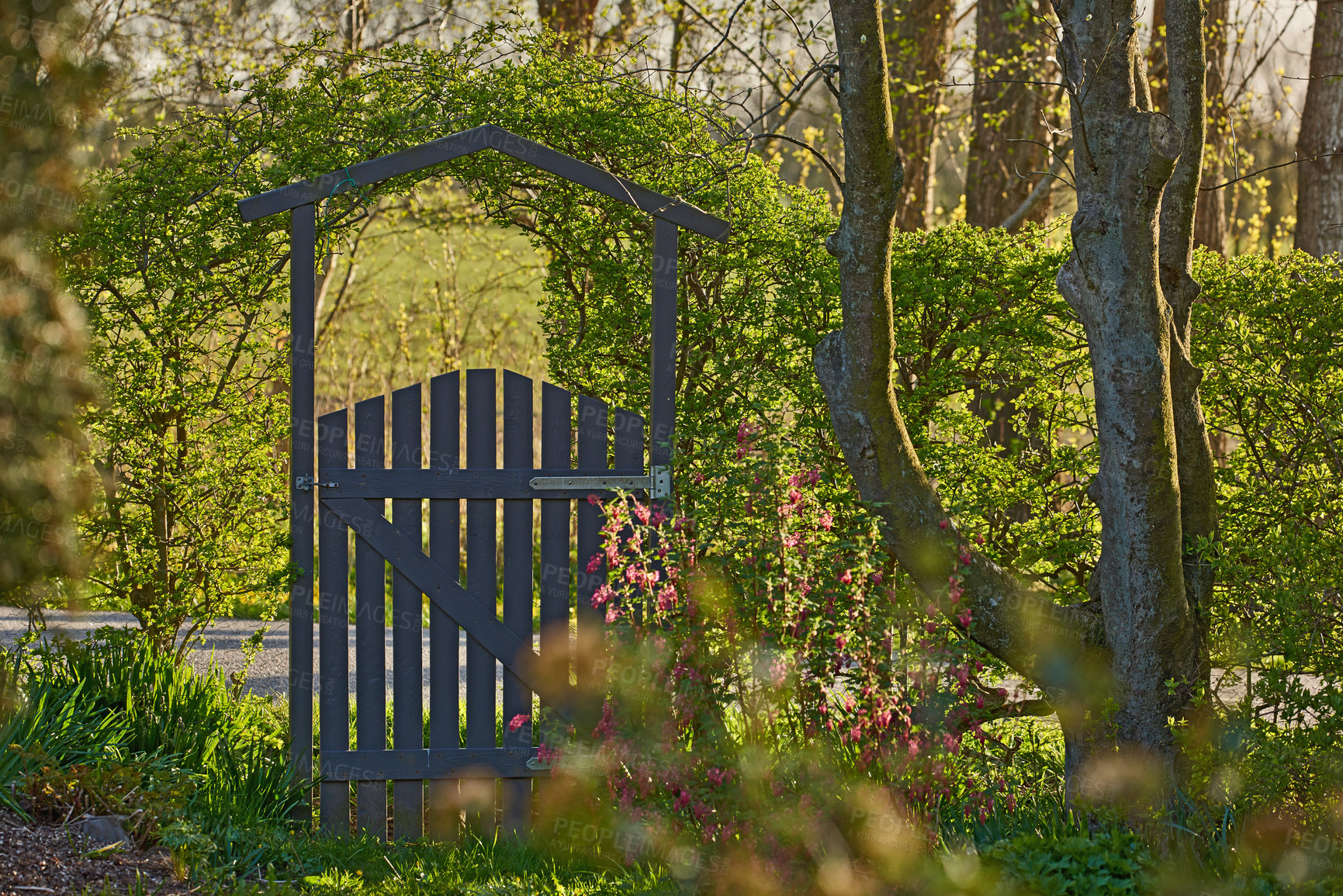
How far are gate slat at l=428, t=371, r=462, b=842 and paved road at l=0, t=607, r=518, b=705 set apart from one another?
2.59m

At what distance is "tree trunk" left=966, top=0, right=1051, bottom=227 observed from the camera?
9195mm

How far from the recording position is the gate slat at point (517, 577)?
4.39m

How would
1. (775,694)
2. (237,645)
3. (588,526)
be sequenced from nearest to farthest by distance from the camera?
(775,694) < (588,526) < (237,645)

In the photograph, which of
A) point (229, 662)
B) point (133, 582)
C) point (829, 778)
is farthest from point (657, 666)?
point (229, 662)

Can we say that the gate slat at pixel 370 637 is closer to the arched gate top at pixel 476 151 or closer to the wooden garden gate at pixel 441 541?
the wooden garden gate at pixel 441 541

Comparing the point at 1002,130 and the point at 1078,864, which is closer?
the point at 1078,864

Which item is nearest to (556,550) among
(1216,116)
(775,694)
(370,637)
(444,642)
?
(444,642)

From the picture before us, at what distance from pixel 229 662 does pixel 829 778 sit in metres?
5.86

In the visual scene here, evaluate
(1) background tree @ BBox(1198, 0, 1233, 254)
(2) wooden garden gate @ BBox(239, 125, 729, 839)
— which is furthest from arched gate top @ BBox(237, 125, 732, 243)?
(1) background tree @ BBox(1198, 0, 1233, 254)

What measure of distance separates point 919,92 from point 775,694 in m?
7.48

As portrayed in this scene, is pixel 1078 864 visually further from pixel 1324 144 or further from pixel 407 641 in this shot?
pixel 1324 144

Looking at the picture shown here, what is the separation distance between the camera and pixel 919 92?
376 inches

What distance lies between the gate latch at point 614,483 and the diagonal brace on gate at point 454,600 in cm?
57

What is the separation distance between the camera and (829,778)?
11.5 feet
